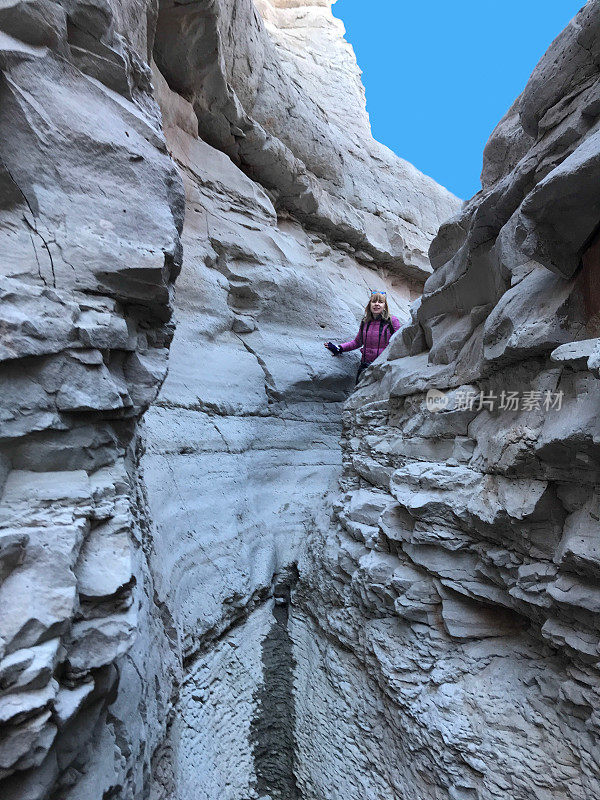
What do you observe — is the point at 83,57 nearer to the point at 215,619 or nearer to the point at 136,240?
the point at 136,240

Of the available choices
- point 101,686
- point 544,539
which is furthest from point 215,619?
point 544,539

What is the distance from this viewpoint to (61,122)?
3.12 metres

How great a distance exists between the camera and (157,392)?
3502mm

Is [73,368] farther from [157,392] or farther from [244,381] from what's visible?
[244,381]

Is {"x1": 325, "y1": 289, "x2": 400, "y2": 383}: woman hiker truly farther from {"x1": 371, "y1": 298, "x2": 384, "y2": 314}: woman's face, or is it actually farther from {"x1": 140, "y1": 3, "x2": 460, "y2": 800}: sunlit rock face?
{"x1": 140, "y1": 3, "x2": 460, "y2": 800}: sunlit rock face

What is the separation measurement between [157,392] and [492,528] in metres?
3.11

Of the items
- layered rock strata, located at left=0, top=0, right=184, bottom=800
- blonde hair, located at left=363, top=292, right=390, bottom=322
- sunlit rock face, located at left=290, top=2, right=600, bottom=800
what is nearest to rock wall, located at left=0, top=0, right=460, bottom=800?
layered rock strata, located at left=0, top=0, right=184, bottom=800

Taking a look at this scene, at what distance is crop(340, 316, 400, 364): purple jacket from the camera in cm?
782

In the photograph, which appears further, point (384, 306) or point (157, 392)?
point (384, 306)

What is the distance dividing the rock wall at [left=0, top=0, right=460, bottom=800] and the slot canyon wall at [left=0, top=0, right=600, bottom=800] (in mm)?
23

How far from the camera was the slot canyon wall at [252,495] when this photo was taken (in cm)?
255

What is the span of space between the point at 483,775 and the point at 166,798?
267 cm

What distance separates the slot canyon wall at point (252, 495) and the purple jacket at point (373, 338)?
127cm

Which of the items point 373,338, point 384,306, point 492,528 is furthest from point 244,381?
point 492,528
